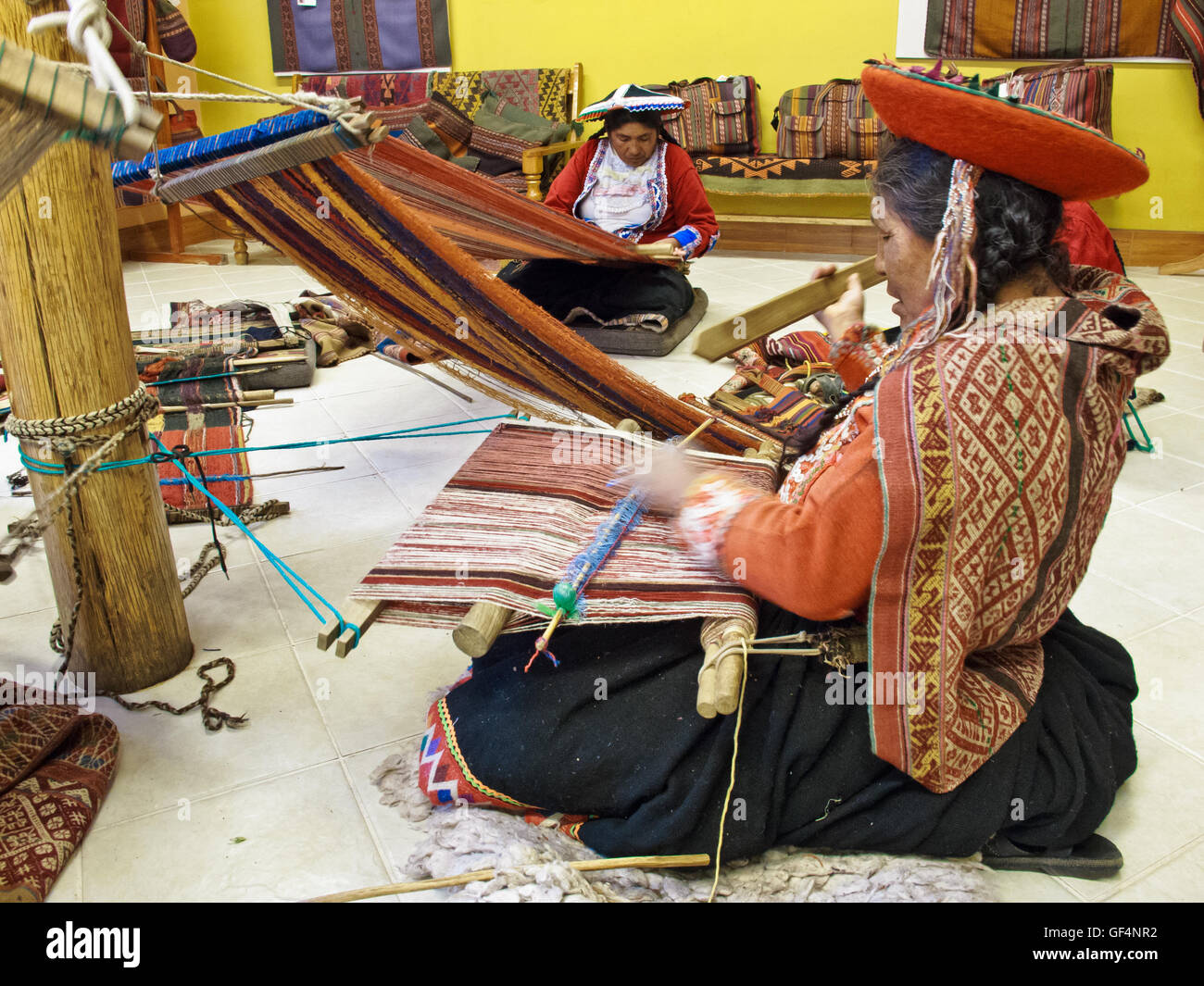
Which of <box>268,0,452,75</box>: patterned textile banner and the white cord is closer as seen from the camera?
the white cord

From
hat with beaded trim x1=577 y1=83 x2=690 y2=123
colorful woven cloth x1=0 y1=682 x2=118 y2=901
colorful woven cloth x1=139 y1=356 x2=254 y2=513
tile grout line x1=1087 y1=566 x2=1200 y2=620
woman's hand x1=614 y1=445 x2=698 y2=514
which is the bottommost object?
tile grout line x1=1087 y1=566 x2=1200 y2=620

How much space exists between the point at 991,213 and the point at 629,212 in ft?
11.0

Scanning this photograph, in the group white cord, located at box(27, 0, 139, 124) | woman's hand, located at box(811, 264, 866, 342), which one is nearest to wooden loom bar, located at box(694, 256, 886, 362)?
woman's hand, located at box(811, 264, 866, 342)

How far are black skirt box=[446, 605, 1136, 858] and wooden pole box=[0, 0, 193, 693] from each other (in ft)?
2.61

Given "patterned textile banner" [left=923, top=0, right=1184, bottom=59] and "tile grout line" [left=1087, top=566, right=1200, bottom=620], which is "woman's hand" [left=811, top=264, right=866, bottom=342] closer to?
"tile grout line" [left=1087, top=566, right=1200, bottom=620]

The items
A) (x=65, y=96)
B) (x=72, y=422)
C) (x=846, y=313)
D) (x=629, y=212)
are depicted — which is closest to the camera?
(x=65, y=96)

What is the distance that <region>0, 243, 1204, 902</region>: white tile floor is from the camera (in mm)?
1523

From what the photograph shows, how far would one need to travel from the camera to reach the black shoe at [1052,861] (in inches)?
58.6

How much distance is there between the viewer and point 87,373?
172 cm

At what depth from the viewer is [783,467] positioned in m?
1.89

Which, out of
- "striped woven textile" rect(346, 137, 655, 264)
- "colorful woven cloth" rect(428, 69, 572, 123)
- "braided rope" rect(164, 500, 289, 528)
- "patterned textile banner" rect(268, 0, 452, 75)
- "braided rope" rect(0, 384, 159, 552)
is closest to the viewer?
"braided rope" rect(0, 384, 159, 552)

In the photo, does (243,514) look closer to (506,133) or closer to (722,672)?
(722,672)

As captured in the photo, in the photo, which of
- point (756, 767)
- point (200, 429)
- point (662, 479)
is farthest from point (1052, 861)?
point (200, 429)
